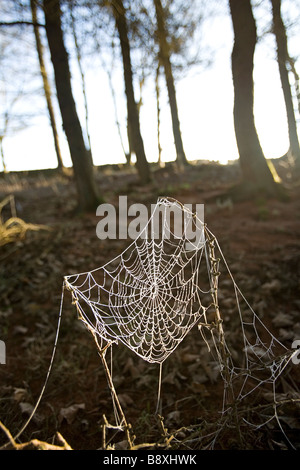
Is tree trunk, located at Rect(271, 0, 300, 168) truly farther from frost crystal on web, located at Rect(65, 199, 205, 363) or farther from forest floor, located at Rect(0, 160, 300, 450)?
frost crystal on web, located at Rect(65, 199, 205, 363)

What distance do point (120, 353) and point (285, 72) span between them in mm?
11328

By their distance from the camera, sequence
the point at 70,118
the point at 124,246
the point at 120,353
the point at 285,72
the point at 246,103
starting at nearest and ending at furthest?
the point at 120,353, the point at 124,246, the point at 70,118, the point at 246,103, the point at 285,72

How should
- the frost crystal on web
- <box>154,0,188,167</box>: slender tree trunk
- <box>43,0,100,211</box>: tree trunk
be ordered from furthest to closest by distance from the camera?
1. <box>154,0,188,167</box>: slender tree trunk
2. <box>43,0,100,211</box>: tree trunk
3. the frost crystal on web

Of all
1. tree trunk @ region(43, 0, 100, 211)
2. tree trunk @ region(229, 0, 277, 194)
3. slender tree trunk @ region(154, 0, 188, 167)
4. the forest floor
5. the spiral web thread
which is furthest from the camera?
slender tree trunk @ region(154, 0, 188, 167)

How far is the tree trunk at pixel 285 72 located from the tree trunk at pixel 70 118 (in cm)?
695

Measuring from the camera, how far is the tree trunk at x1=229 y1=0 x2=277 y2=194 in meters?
6.64

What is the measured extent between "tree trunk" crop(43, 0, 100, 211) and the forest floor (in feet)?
2.60

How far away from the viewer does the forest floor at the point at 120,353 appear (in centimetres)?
208

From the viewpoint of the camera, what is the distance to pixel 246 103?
22.6 feet

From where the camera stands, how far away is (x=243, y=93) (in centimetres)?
688

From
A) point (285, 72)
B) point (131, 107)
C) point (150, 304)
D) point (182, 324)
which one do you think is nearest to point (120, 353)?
point (150, 304)

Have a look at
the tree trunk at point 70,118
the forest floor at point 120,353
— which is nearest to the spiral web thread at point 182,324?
the forest floor at point 120,353

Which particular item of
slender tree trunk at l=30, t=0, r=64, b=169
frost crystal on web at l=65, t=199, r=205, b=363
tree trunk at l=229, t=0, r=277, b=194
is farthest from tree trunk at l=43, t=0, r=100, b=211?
→ slender tree trunk at l=30, t=0, r=64, b=169

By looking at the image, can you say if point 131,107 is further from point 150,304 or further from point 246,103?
point 150,304
